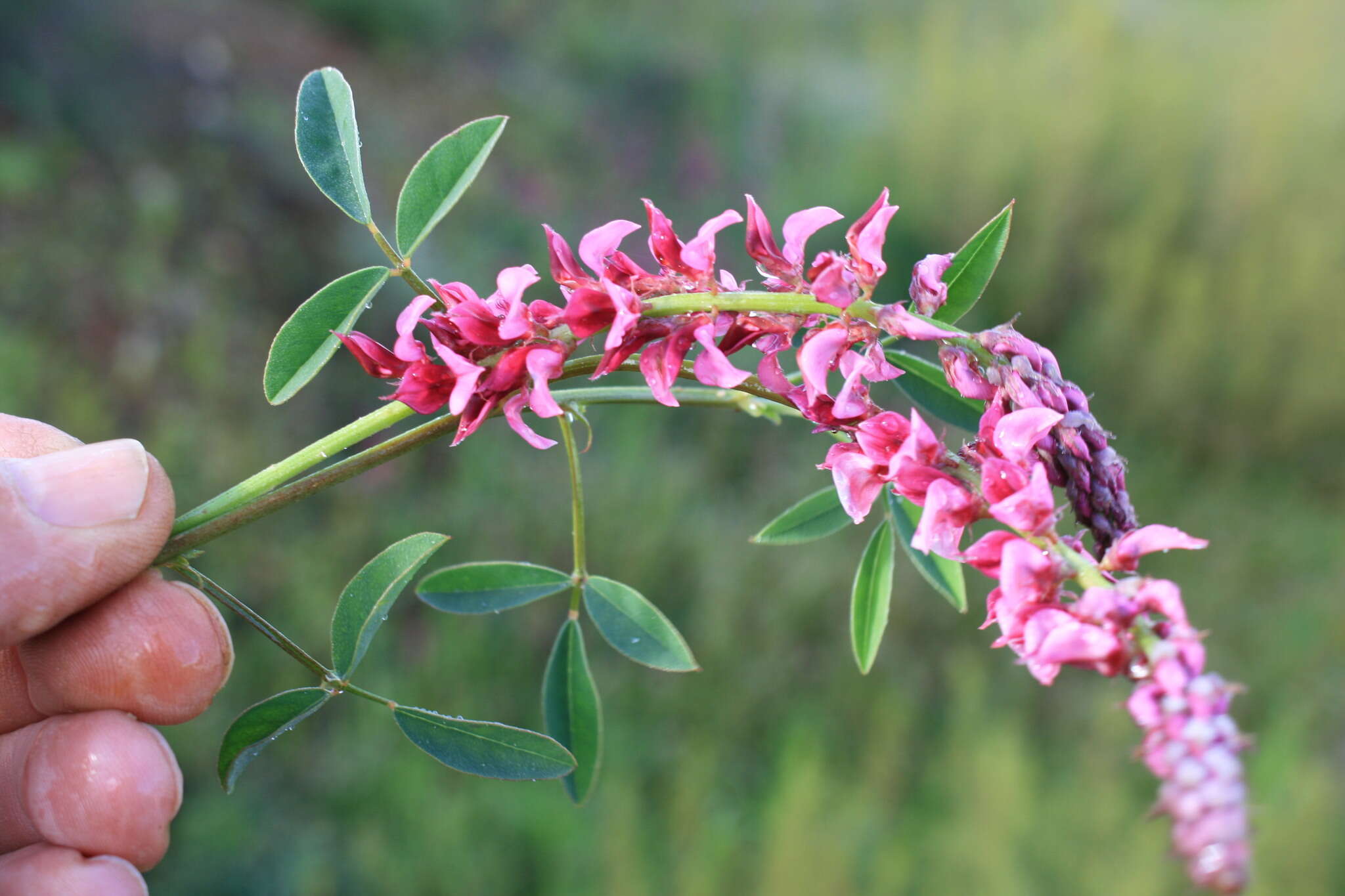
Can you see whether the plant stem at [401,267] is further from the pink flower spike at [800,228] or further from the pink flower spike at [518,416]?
the pink flower spike at [800,228]

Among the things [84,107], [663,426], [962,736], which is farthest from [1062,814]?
[84,107]

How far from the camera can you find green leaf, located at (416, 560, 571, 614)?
0.92 metres

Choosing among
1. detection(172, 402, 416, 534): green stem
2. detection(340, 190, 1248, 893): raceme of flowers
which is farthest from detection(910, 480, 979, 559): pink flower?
detection(172, 402, 416, 534): green stem

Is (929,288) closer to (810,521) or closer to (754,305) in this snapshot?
(754,305)

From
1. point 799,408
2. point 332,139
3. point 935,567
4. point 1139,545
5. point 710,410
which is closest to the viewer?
point 1139,545

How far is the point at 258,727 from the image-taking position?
2.47 feet

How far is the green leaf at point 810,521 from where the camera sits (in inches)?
34.7

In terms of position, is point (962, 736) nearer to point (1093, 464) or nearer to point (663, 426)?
point (663, 426)

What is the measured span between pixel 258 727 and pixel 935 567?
1.85ft

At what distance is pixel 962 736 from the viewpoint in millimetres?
2434

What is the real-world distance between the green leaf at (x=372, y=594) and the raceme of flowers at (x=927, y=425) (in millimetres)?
150

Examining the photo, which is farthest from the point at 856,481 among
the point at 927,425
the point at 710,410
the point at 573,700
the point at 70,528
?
the point at 710,410

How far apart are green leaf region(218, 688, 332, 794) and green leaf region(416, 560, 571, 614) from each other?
175 mm

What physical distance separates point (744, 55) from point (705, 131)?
87cm
